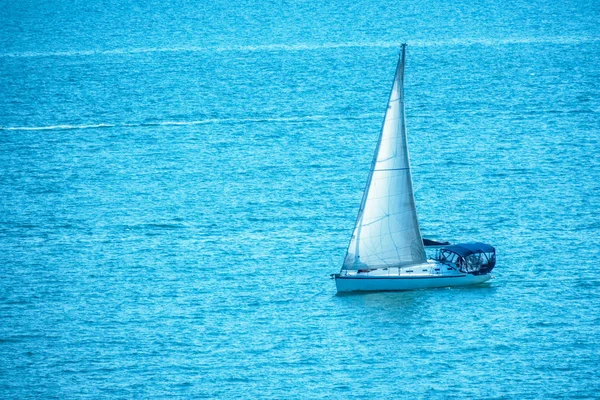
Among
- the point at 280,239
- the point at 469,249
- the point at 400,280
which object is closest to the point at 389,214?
the point at 400,280

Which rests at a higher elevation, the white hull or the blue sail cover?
the blue sail cover

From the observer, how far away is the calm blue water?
86.0 metres

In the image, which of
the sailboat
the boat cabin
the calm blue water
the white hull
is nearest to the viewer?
the calm blue water

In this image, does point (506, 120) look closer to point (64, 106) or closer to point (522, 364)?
point (64, 106)

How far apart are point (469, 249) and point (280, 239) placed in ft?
61.2

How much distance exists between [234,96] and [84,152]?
34.8m

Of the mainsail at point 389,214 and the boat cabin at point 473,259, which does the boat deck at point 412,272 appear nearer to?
the mainsail at point 389,214

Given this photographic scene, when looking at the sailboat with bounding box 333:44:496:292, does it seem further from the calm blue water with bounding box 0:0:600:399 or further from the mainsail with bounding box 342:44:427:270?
the calm blue water with bounding box 0:0:600:399

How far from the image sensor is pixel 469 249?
9725 cm

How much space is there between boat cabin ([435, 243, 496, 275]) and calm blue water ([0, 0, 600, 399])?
5.07ft

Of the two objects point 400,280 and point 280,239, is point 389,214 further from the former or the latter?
point 280,239

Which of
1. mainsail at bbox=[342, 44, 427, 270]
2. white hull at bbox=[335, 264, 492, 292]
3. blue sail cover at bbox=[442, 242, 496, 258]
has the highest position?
mainsail at bbox=[342, 44, 427, 270]

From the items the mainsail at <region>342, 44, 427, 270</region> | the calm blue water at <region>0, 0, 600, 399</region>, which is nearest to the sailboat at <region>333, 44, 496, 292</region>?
the mainsail at <region>342, 44, 427, 270</region>

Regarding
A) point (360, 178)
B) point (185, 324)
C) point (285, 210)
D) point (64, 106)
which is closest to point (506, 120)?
point (360, 178)
